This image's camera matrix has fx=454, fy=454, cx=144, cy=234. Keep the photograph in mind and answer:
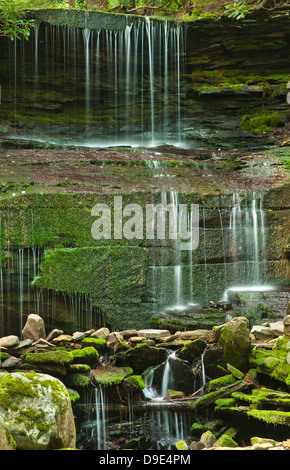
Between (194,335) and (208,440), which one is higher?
(194,335)

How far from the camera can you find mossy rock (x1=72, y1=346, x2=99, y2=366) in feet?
18.2

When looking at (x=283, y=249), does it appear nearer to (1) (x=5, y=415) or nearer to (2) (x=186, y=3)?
(1) (x=5, y=415)

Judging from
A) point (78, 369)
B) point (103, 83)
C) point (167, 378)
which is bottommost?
point (167, 378)

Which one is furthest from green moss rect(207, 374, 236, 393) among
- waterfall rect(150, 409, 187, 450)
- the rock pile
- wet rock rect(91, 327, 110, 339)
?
wet rock rect(91, 327, 110, 339)

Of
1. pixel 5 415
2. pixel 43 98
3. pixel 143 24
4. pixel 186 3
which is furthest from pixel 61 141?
pixel 5 415

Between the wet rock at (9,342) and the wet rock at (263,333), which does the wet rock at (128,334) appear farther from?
the wet rock at (263,333)

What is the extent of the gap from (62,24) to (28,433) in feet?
37.0

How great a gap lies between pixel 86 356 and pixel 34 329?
1.10 metres

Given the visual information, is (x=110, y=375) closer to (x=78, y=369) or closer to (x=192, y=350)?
(x=78, y=369)

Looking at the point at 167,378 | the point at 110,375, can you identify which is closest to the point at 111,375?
the point at 110,375

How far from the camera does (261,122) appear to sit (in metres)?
13.0

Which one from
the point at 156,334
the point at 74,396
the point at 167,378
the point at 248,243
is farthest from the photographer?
the point at 248,243

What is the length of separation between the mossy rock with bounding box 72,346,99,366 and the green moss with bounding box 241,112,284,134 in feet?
30.4

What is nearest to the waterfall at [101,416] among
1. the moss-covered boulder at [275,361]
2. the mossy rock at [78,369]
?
the mossy rock at [78,369]
